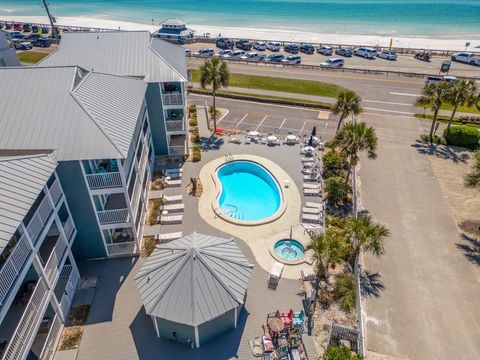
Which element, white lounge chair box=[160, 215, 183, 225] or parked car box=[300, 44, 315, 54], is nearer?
white lounge chair box=[160, 215, 183, 225]

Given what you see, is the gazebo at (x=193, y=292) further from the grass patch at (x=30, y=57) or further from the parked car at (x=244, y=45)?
the parked car at (x=244, y=45)

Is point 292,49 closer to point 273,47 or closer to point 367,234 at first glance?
point 273,47

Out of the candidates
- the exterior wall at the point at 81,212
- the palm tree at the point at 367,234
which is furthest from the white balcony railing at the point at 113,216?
the palm tree at the point at 367,234

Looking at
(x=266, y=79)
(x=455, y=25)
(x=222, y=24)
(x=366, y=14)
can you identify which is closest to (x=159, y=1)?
(x=222, y=24)

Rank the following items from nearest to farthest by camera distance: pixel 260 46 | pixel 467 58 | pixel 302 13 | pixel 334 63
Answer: pixel 334 63 < pixel 467 58 < pixel 260 46 < pixel 302 13

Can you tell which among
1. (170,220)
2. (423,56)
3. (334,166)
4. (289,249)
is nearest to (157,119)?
(170,220)

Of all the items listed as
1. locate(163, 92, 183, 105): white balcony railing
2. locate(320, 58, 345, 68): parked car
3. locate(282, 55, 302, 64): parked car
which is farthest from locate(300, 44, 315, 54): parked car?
locate(163, 92, 183, 105): white balcony railing

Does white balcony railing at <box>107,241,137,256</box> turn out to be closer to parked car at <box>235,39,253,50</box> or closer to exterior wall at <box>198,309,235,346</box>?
exterior wall at <box>198,309,235,346</box>
